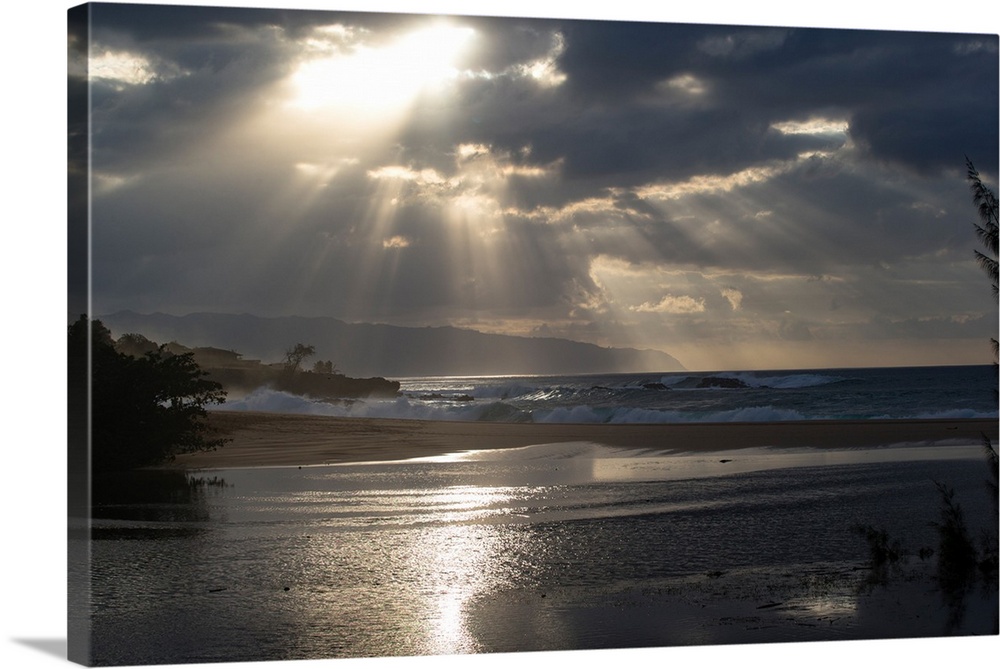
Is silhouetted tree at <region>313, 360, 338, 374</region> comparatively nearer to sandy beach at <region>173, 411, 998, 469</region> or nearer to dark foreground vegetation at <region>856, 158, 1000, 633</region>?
sandy beach at <region>173, 411, 998, 469</region>

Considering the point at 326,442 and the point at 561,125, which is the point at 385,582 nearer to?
the point at 326,442

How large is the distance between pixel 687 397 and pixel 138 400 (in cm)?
370

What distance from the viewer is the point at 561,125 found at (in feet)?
27.3

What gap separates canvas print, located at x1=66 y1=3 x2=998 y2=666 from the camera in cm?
734

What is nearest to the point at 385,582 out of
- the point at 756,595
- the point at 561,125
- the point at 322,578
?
the point at 322,578

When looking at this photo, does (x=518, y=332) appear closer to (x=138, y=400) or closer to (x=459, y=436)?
(x=459, y=436)

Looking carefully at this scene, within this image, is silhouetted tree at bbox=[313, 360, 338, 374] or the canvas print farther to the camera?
silhouetted tree at bbox=[313, 360, 338, 374]

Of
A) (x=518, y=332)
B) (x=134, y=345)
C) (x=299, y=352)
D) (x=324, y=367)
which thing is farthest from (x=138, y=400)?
(x=518, y=332)

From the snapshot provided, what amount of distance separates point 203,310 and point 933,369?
4.80m

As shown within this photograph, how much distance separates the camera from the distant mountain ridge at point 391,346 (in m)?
7.66

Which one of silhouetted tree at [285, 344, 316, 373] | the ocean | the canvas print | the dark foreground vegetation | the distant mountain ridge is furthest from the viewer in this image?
the dark foreground vegetation

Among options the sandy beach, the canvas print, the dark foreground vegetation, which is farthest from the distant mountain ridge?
the dark foreground vegetation

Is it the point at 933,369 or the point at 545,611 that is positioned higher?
the point at 933,369

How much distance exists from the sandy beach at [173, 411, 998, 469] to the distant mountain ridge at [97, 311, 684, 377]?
36 cm
